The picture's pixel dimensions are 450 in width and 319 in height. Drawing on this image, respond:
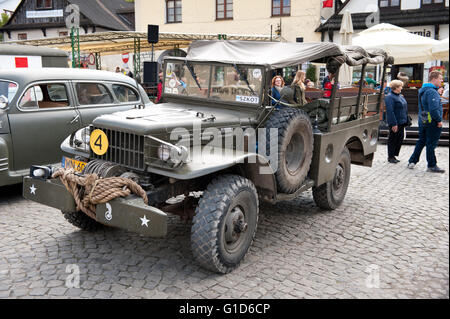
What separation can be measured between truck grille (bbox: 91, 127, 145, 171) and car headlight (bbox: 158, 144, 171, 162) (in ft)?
0.78

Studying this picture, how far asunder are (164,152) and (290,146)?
1.65m

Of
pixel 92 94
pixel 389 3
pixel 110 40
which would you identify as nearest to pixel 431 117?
pixel 92 94

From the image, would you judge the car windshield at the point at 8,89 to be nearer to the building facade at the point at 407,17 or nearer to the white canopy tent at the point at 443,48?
the white canopy tent at the point at 443,48


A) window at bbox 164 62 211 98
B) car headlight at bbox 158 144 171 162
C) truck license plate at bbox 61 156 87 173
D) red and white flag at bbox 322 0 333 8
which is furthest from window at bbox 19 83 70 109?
red and white flag at bbox 322 0 333 8

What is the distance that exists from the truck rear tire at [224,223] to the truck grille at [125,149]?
69cm

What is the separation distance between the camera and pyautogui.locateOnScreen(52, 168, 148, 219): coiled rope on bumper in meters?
3.54

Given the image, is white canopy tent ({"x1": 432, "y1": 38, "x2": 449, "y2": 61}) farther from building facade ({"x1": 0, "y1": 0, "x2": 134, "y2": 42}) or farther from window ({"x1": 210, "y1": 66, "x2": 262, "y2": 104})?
building facade ({"x1": 0, "y1": 0, "x2": 134, "y2": 42})

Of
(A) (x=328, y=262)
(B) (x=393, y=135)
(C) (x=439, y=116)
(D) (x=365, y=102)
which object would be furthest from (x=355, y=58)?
(B) (x=393, y=135)

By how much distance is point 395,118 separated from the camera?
29.8 feet

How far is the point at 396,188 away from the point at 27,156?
565 centimetres
